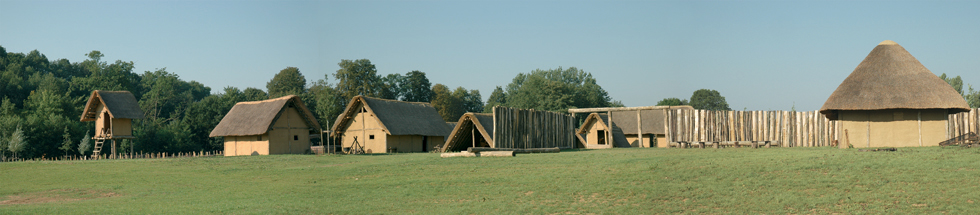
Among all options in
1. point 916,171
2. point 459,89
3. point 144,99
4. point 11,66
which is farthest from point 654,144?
point 11,66

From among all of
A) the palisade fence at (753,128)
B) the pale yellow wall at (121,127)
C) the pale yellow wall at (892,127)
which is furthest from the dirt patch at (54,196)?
the pale yellow wall at (892,127)

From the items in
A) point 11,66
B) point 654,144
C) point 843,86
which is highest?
point 11,66

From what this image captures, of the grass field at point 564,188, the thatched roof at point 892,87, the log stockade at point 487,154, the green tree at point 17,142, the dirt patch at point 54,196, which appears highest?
the thatched roof at point 892,87

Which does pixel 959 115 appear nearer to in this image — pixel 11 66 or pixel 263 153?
pixel 263 153

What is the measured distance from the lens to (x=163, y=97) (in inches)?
2867

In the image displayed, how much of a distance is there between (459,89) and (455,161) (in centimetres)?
6467

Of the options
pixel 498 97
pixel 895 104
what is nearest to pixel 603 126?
pixel 895 104

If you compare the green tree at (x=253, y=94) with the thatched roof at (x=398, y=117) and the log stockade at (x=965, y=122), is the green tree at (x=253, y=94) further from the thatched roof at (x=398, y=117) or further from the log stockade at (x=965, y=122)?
the log stockade at (x=965, y=122)

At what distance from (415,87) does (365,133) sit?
119ft

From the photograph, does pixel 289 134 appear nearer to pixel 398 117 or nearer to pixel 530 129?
pixel 398 117

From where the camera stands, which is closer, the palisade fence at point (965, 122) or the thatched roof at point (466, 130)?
the palisade fence at point (965, 122)

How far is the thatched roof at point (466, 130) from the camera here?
32344 mm

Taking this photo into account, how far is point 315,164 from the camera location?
26125 millimetres

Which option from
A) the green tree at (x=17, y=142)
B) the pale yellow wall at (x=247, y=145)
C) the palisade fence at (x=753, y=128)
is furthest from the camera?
the green tree at (x=17, y=142)
